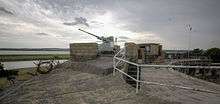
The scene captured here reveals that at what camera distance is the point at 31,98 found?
17.3ft

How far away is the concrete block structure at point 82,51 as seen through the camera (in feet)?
42.3

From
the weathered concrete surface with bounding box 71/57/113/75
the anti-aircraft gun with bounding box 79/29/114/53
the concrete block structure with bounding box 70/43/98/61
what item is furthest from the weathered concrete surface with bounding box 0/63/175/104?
the anti-aircraft gun with bounding box 79/29/114/53

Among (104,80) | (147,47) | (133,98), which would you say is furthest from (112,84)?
(147,47)

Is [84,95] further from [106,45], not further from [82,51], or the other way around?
[106,45]

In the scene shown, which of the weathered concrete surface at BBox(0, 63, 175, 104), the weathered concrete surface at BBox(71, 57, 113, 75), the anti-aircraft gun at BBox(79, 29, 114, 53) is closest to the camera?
the weathered concrete surface at BBox(0, 63, 175, 104)

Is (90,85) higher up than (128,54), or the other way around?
(128,54)

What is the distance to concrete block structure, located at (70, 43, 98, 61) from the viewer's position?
1290 cm

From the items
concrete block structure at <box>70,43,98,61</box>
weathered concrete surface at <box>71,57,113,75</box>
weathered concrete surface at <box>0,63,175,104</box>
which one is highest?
concrete block structure at <box>70,43,98,61</box>

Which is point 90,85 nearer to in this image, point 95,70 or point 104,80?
point 104,80

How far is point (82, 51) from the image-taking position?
13016 millimetres

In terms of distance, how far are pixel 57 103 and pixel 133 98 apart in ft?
6.78

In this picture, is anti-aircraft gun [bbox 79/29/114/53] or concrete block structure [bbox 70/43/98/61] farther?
anti-aircraft gun [bbox 79/29/114/53]

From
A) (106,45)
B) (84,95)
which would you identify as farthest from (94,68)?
(106,45)

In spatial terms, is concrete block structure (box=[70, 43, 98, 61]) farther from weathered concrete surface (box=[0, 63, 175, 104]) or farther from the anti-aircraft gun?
the anti-aircraft gun
